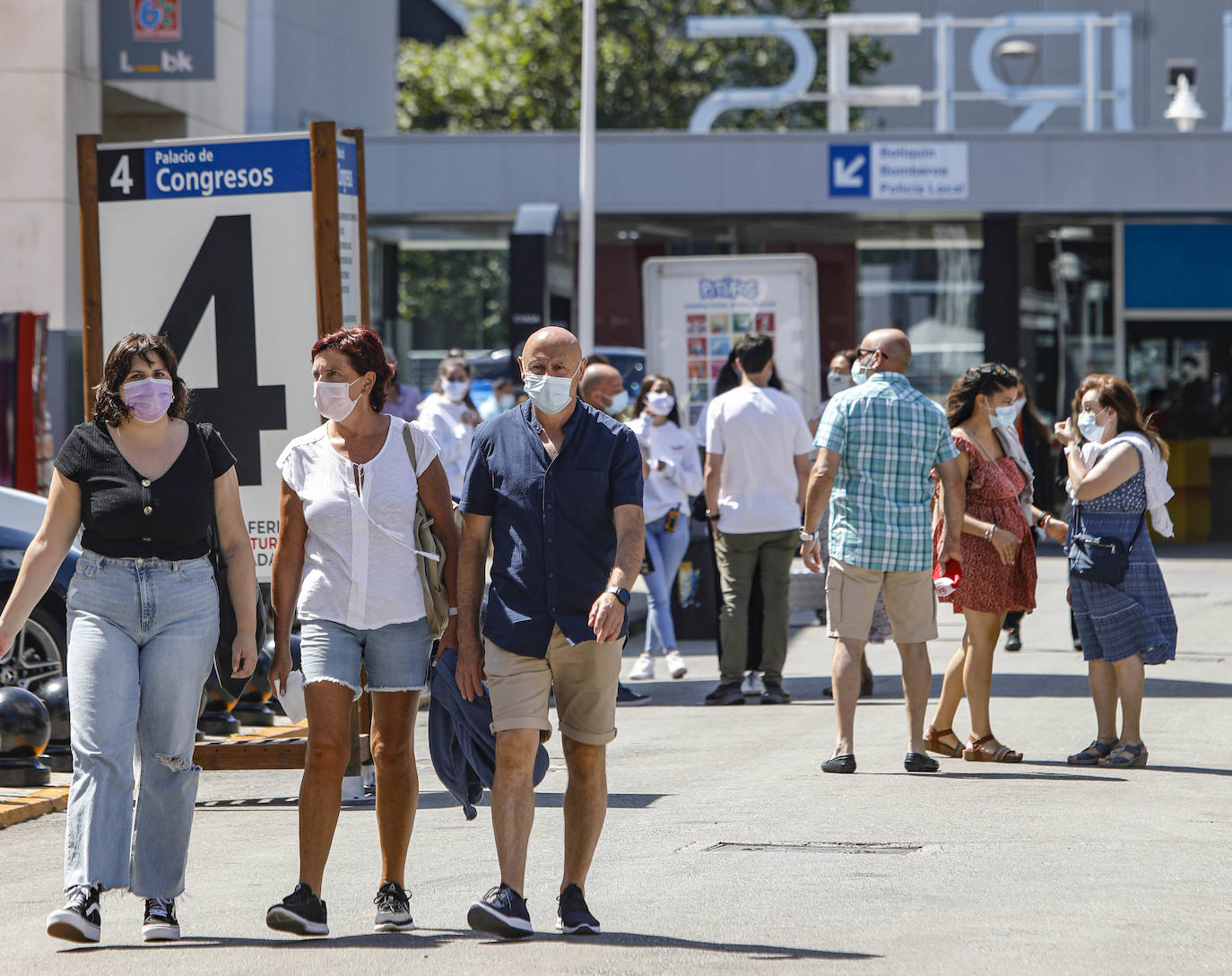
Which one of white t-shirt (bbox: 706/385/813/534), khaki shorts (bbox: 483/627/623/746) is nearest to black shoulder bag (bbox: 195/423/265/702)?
khaki shorts (bbox: 483/627/623/746)

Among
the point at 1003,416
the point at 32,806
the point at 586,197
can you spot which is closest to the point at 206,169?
the point at 32,806

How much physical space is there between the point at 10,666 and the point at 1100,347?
19.4 m

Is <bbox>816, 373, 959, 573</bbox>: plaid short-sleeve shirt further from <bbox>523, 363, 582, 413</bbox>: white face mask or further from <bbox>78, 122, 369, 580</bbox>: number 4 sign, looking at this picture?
<bbox>523, 363, 582, 413</bbox>: white face mask

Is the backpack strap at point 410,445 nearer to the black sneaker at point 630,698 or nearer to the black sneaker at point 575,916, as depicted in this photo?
the black sneaker at point 575,916

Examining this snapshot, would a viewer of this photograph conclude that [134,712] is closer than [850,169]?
Yes

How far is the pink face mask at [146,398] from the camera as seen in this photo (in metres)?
5.70

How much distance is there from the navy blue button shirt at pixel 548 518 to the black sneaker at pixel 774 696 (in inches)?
211

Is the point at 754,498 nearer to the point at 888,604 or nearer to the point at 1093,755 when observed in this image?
the point at 888,604

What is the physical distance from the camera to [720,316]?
717 inches

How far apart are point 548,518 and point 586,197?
1773cm

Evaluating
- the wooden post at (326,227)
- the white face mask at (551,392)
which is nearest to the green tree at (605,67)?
the wooden post at (326,227)

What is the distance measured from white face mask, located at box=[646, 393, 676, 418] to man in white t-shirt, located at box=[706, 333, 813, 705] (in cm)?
118

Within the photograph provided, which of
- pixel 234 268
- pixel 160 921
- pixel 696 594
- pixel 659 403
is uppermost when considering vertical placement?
pixel 234 268

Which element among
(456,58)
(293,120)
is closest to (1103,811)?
(293,120)
